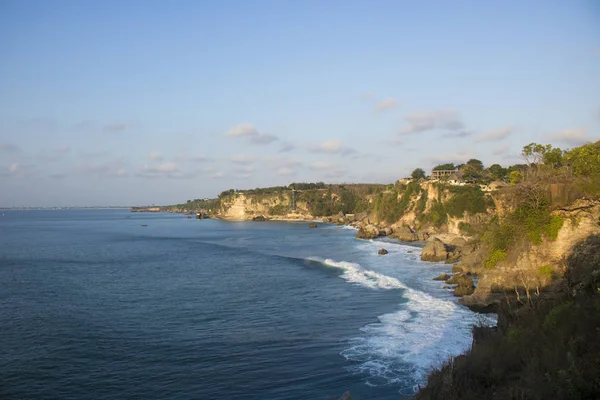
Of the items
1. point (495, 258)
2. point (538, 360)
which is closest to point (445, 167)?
point (495, 258)

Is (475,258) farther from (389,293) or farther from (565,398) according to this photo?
(565,398)

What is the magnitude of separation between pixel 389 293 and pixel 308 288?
19.7ft

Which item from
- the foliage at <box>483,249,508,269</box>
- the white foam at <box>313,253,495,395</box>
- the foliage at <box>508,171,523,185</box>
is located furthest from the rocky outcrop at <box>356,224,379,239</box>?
the foliage at <box>483,249,508,269</box>

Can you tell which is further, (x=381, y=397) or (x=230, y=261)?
(x=230, y=261)

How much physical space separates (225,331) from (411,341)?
8917 millimetres

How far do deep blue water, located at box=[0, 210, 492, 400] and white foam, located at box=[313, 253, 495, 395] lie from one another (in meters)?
0.06

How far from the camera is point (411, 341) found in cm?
2028

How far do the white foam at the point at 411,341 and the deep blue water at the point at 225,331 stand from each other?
0.18ft

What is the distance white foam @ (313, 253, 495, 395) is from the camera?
1687cm

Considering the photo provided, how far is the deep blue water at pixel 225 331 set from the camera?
16.3 m

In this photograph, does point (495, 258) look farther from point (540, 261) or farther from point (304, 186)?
point (304, 186)

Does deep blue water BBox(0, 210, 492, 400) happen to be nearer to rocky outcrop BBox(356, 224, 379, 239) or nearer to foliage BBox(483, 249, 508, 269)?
foliage BBox(483, 249, 508, 269)

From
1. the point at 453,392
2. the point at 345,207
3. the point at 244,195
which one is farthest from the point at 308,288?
the point at 244,195

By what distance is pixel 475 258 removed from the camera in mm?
34906
